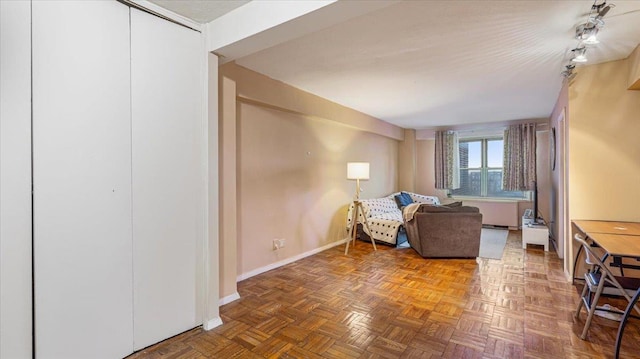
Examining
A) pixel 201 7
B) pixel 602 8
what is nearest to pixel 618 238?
pixel 602 8

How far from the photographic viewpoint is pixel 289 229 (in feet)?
13.4

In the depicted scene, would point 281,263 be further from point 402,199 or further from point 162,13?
point 402,199

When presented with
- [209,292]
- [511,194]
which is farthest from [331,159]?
[511,194]

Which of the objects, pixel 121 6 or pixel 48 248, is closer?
pixel 48 248

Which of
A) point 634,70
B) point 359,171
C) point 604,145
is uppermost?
point 634,70

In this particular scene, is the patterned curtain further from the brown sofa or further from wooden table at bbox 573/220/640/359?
wooden table at bbox 573/220/640/359

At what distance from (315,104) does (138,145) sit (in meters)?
2.66

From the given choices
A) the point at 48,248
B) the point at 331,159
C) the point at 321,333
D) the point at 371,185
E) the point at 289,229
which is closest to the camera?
the point at 48,248

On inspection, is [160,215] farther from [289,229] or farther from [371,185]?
[371,185]

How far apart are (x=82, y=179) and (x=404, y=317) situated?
8.19 feet

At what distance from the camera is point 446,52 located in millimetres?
2752

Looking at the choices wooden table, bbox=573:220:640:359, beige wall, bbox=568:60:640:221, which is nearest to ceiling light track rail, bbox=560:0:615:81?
beige wall, bbox=568:60:640:221

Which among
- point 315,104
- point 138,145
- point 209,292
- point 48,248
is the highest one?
point 315,104

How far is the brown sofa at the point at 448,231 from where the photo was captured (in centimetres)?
416
